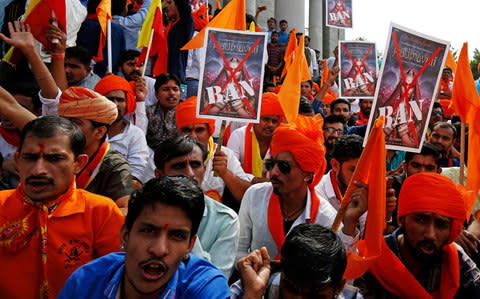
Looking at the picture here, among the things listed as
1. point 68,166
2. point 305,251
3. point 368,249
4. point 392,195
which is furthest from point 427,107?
point 68,166

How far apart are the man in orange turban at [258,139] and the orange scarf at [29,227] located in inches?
119

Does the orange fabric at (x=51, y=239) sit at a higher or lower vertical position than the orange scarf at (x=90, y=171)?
lower

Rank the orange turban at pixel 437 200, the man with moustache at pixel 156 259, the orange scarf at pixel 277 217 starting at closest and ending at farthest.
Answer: the man with moustache at pixel 156 259
the orange turban at pixel 437 200
the orange scarf at pixel 277 217

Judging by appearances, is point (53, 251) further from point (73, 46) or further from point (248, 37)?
point (73, 46)

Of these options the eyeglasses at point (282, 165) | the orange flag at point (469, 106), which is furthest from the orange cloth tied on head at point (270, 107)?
the orange flag at point (469, 106)

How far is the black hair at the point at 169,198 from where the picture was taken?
226 centimetres

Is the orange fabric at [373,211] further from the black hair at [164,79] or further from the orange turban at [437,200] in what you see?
the black hair at [164,79]

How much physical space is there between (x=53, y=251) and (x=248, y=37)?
8.72 feet

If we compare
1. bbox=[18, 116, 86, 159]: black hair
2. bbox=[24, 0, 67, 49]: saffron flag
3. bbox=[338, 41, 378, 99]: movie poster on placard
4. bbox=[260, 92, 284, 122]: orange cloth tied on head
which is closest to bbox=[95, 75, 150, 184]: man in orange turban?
bbox=[24, 0, 67, 49]: saffron flag

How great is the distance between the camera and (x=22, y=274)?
2.57 meters

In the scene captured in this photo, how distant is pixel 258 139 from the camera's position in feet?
18.2

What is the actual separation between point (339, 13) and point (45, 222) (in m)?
9.33

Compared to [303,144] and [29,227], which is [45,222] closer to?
[29,227]

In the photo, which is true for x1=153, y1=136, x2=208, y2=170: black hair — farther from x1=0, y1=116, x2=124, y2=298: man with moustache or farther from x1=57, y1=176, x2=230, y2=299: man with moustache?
x1=57, y1=176, x2=230, y2=299: man with moustache
